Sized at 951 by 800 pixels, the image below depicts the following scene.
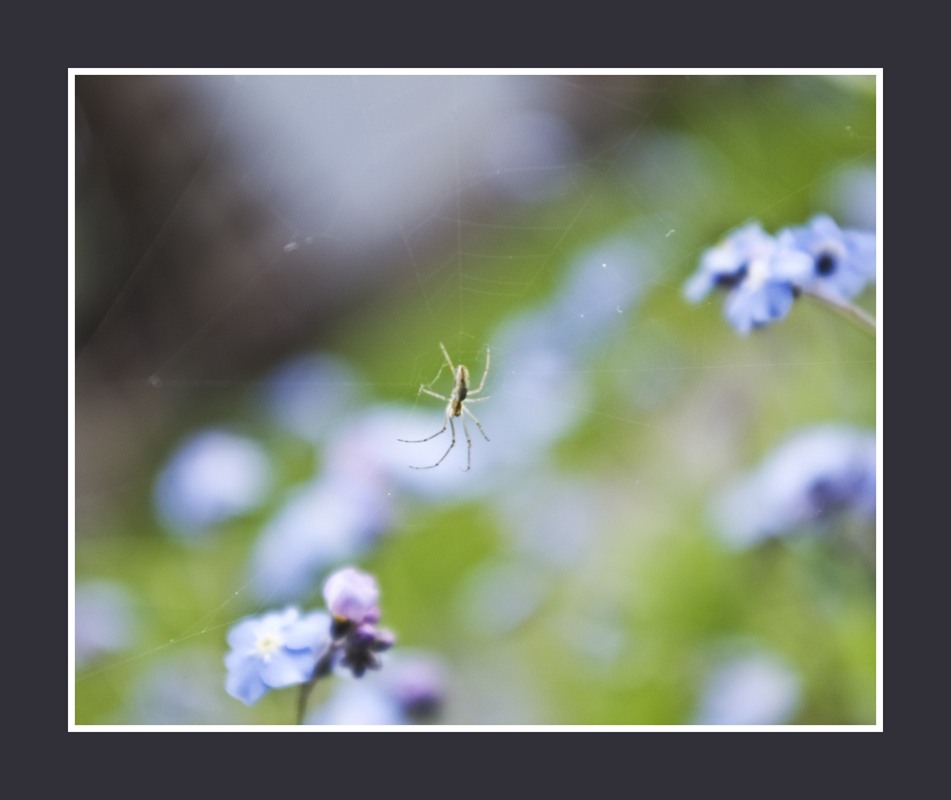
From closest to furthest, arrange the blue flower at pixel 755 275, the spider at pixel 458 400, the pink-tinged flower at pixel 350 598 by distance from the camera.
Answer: the pink-tinged flower at pixel 350 598 → the blue flower at pixel 755 275 → the spider at pixel 458 400

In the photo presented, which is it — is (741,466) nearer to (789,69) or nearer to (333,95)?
(789,69)

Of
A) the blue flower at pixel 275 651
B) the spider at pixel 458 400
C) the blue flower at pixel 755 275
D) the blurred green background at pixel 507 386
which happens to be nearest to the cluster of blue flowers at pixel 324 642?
the blue flower at pixel 275 651

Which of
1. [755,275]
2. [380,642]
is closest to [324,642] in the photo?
[380,642]

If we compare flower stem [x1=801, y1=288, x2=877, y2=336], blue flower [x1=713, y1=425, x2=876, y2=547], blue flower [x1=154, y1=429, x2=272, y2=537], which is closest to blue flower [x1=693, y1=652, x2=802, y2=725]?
blue flower [x1=713, y1=425, x2=876, y2=547]

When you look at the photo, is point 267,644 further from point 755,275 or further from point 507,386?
point 755,275

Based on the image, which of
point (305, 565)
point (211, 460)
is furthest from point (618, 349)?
point (211, 460)

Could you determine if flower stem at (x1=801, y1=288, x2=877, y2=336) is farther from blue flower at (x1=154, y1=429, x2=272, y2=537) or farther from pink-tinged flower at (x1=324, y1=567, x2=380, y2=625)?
blue flower at (x1=154, y1=429, x2=272, y2=537)

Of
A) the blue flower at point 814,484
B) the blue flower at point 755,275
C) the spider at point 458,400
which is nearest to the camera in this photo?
the blue flower at point 755,275

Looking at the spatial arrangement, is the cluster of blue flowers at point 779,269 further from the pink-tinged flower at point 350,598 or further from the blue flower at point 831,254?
the pink-tinged flower at point 350,598
